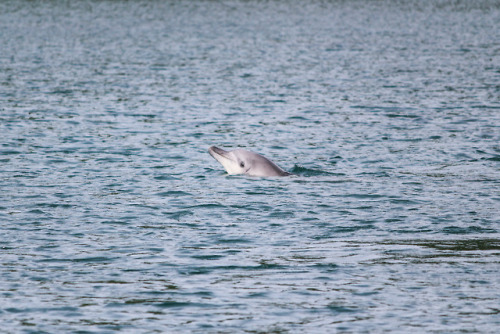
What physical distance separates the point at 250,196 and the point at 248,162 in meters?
1.84

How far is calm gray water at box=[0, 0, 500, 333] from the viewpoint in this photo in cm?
1178

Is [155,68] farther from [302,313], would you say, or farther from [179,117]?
[302,313]

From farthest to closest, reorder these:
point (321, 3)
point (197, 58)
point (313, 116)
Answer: point (321, 3), point (197, 58), point (313, 116)

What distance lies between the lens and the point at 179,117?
96.4ft

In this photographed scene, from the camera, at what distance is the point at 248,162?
783 inches

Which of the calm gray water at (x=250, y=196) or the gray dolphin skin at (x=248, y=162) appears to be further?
the gray dolphin skin at (x=248, y=162)

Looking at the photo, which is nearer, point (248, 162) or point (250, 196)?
point (250, 196)

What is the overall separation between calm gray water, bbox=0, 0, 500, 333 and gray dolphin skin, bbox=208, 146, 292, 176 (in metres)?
0.37

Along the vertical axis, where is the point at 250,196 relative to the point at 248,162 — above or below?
below

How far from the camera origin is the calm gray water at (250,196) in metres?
11.8

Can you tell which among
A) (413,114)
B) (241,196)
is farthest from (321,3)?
(241,196)

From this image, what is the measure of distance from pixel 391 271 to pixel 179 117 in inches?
673

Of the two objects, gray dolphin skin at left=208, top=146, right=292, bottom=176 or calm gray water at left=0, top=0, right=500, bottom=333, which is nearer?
calm gray water at left=0, top=0, right=500, bottom=333

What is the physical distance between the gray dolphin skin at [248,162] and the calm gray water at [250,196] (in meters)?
0.37
